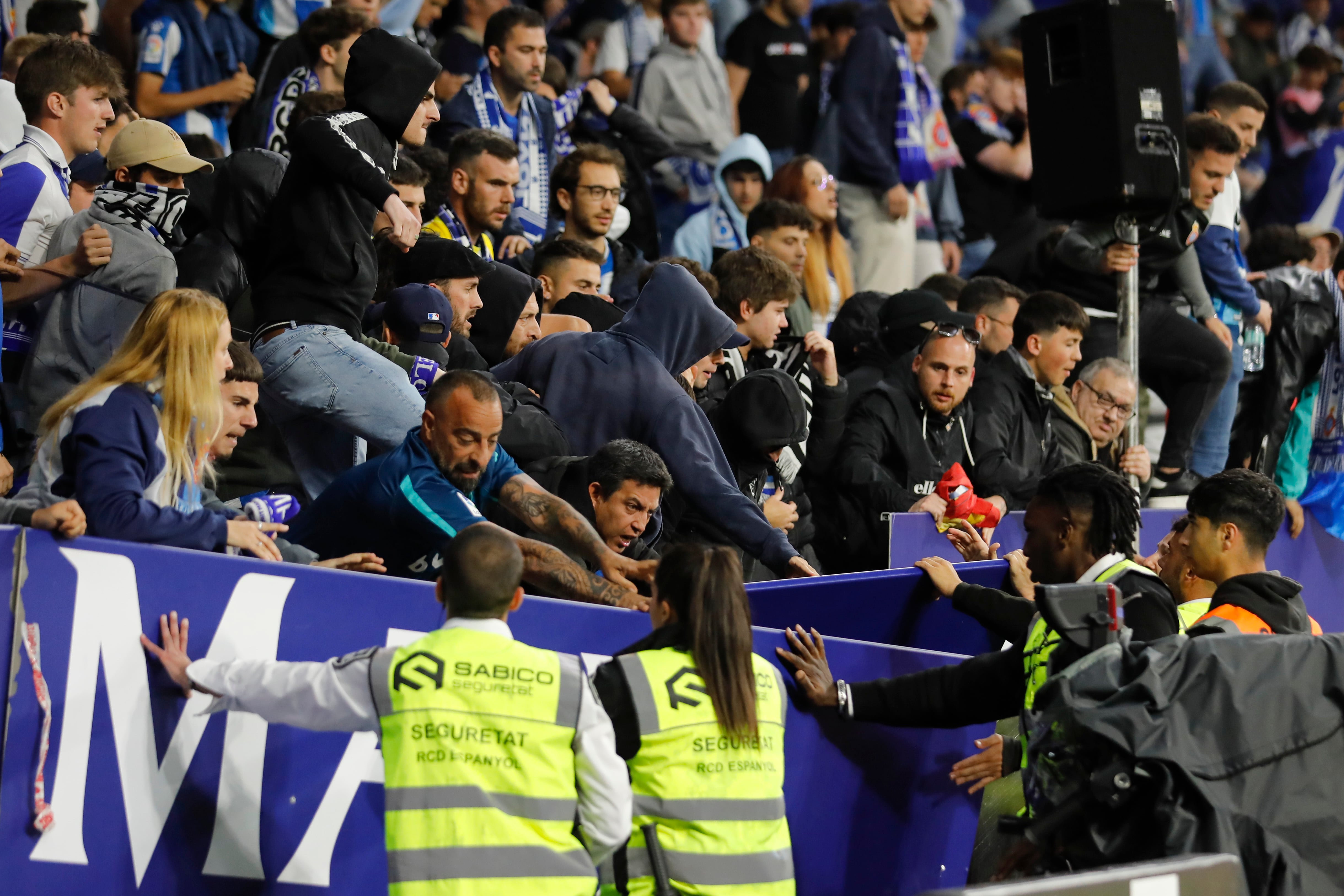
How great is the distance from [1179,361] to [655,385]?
4.32 m

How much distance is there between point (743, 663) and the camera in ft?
13.1

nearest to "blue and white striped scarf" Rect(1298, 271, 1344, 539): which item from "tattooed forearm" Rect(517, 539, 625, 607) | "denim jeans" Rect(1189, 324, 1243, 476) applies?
"denim jeans" Rect(1189, 324, 1243, 476)

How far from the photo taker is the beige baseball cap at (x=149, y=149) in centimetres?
553

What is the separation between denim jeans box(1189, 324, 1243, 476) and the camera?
31.0ft

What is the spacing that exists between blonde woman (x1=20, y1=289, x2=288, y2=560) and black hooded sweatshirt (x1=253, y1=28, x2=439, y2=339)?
3.48ft

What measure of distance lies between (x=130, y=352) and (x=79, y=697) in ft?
2.96

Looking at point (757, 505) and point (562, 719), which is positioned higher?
point (562, 719)

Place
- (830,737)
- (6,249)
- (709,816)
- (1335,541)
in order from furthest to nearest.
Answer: (1335,541), (6,249), (830,737), (709,816)

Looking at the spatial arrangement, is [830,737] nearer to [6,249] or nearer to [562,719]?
[562,719]

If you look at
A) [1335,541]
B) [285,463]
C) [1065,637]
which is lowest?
[1335,541]

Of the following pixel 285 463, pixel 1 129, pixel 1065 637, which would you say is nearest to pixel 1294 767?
pixel 1065 637

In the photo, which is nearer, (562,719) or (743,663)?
(562,719)

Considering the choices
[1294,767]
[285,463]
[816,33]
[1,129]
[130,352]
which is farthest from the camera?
[816,33]

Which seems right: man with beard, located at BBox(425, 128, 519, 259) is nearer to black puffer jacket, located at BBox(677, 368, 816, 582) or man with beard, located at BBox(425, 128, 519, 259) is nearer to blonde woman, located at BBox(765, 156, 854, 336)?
black puffer jacket, located at BBox(677, 368, 816, 582)
